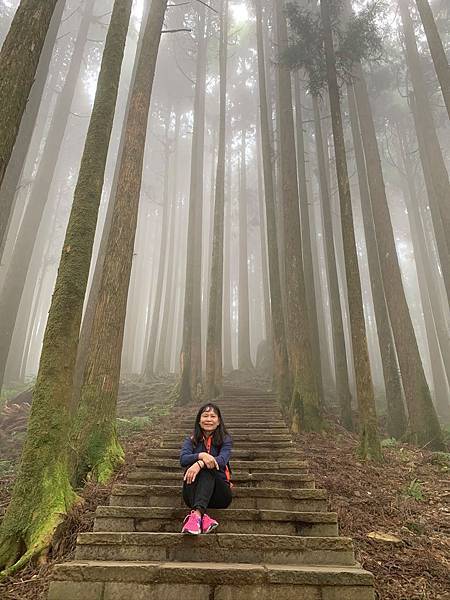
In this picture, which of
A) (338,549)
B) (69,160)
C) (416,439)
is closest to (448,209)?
(416,439)

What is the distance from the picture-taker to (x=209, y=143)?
100ft

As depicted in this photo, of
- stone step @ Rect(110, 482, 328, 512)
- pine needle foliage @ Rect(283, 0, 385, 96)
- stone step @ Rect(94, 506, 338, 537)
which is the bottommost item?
stone step @ Rect(94, 506, 338, 537)

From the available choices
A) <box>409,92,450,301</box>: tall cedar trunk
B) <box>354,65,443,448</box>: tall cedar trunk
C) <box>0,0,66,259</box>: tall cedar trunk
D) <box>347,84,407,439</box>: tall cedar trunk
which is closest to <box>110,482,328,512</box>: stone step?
<box>354,65,443,448</box>: tall cedar trunk

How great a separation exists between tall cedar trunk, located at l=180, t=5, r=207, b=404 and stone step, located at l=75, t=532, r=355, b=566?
26.1ft

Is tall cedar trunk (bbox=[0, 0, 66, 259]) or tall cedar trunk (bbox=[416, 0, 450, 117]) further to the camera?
tall cedar trunk (bbox=[416, 0, 450, 117])

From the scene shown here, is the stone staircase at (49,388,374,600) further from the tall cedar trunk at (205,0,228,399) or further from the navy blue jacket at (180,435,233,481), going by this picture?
the tall cedar trunk at (205,0,228,399)

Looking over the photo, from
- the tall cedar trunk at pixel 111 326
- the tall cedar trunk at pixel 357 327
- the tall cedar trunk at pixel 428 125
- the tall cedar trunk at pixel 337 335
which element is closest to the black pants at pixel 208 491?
the tall cedar trunk at pixel 111 326

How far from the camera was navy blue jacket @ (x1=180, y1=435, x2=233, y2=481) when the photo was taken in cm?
368

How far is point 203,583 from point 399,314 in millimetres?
8520

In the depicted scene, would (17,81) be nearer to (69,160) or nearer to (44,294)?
(69,160)

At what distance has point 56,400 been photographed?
3943mm

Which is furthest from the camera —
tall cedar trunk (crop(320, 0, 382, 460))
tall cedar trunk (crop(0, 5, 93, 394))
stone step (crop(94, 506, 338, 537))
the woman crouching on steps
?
tall cedar trunk (crop(0, 5, 93, 394))

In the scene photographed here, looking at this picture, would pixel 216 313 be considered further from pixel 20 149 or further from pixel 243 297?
pixel 243 297

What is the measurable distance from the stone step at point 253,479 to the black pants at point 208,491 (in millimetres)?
761
